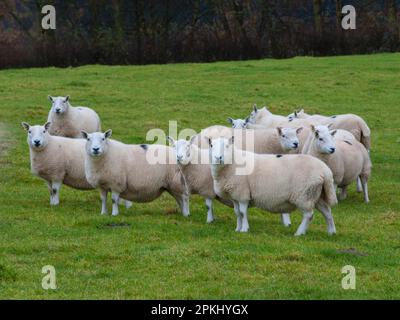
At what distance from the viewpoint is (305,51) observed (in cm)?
3756

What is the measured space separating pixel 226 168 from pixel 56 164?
130 inches

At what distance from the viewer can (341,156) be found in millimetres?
14891

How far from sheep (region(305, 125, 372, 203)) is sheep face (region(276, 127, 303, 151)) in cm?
26

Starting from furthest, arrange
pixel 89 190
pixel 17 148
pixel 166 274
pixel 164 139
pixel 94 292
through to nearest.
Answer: pixel 164 139 < pixel 17 148 < pixel 89 190 < pixel 166 274 < pixel 94 292

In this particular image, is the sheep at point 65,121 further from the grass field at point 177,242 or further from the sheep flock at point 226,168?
the sheep flock at point 226,168

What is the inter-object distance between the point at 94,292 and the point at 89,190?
6.72m

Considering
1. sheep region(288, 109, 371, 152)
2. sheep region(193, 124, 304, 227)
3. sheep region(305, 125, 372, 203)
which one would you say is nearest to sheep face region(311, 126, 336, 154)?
sheep region(305, 125, 372, 203)

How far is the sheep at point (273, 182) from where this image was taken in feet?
39.3

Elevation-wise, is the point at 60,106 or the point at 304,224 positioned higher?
the point at 60,106

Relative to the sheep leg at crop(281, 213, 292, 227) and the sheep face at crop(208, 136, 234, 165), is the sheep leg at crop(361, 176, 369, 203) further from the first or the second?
the sheep face at crop(208, 136, 234, 165)

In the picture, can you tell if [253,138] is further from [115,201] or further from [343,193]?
[115,201]

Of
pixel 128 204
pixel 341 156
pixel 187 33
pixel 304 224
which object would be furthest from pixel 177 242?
pixel 187 33

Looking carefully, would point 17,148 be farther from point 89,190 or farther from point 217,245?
point 217,245

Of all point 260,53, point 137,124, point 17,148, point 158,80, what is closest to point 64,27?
point 260,53
